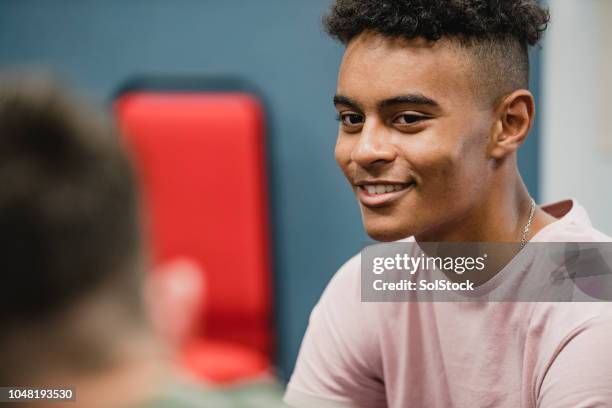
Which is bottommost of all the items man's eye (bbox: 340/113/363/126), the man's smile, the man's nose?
the man's smile

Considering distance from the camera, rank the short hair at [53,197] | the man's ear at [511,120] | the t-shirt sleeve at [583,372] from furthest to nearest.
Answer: the man's ear at [511,120]
the t-shirt sleeve at [583,372]
the short hair at [53,197]

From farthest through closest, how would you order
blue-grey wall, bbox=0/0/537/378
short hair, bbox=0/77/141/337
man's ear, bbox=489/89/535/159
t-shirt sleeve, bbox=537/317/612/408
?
blue-grey wall, bbox=0/0/537/378 < man's ear, bbox=489/89/535/159 < t-shirt sleeve, bbox=537/317/612/408 < short hair, bbox=0/77/141/337

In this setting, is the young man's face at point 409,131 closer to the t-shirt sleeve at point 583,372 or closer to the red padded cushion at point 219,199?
the t-shirt sleeve at point 583,372

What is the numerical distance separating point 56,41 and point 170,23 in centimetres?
22

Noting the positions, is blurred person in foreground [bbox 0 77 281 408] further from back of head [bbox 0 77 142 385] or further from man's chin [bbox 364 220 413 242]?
man's chin [bbox 364 220 413 242]

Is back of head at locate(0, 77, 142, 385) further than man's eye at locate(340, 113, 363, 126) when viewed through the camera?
No

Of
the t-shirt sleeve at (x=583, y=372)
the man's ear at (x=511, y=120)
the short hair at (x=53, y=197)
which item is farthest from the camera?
the man's ear at (x=511, y=120)

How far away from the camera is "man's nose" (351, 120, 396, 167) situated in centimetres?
68

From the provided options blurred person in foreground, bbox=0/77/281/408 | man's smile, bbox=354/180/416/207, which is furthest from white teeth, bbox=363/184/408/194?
blurred person in foreground, bbox=0/77/281/408

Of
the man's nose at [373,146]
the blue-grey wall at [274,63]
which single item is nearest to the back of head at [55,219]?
the man's nose at [373,146]

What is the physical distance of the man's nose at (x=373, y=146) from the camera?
0.68 m
